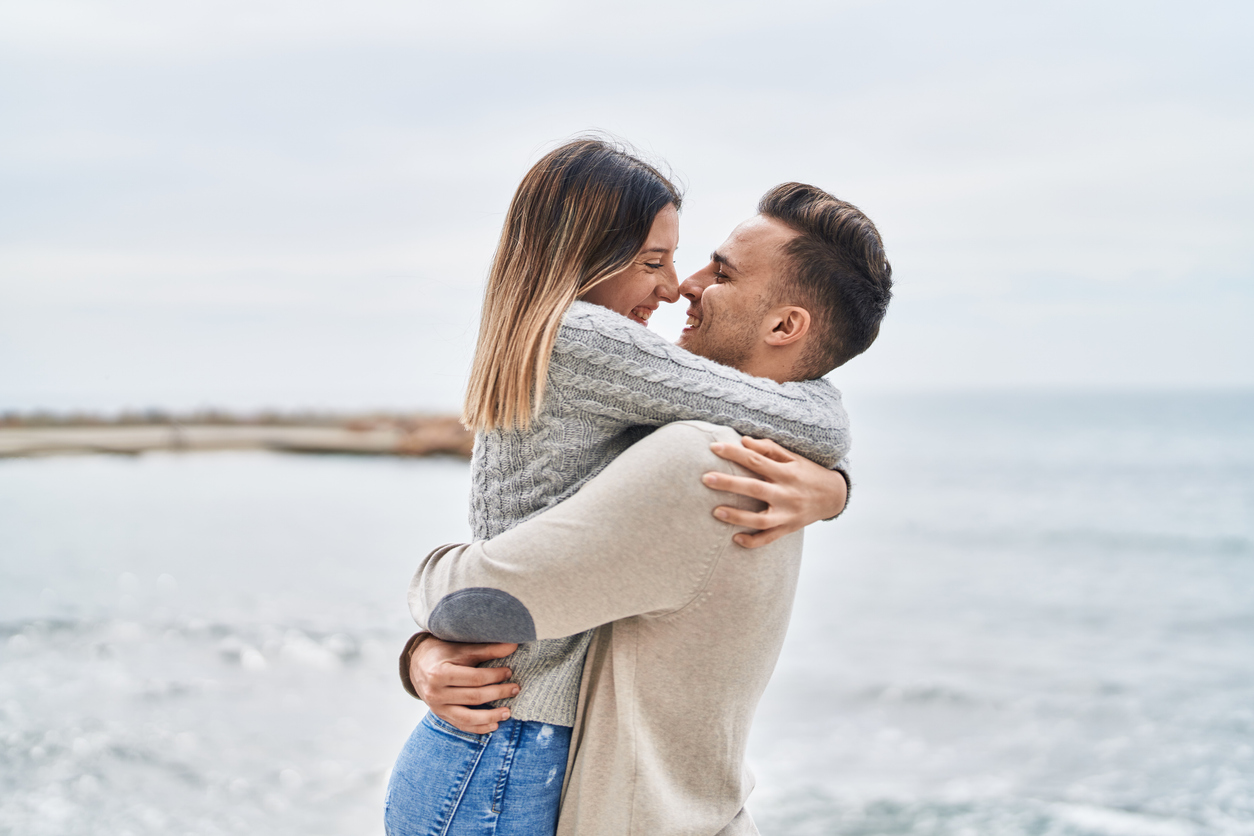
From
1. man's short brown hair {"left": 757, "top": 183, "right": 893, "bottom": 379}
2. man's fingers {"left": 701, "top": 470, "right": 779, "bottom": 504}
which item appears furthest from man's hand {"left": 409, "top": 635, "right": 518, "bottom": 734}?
man's short brown hair {"left": 757, "top": 183, "right": 893, "bottom": 379}

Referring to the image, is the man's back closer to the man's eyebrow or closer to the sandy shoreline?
the man's eyebrow

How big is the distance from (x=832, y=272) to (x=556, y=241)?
1.36 ft

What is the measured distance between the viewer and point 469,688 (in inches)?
44.8

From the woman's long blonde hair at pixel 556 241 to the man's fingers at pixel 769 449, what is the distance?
289mm

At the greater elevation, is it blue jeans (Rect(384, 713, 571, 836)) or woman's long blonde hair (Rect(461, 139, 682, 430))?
woman's long blonde hair (Rect(461, 139, 682, 430))

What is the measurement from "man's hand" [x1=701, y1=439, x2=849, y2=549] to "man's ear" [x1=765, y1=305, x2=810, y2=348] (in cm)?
24

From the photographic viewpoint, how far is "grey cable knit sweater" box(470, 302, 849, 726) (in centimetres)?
111

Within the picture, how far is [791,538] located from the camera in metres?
1.19

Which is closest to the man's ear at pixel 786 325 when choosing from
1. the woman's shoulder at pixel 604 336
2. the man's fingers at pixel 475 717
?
the woman's shoulder at pixel 604 336

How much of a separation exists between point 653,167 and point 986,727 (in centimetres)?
635

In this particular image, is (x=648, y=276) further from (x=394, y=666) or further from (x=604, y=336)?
(x=394, y=666)

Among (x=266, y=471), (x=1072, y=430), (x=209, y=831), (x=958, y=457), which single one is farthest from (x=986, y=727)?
(x=1072, y=430)

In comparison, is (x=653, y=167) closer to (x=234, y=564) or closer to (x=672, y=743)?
(x=672, y=743)

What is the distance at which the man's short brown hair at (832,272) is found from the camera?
1.34m
